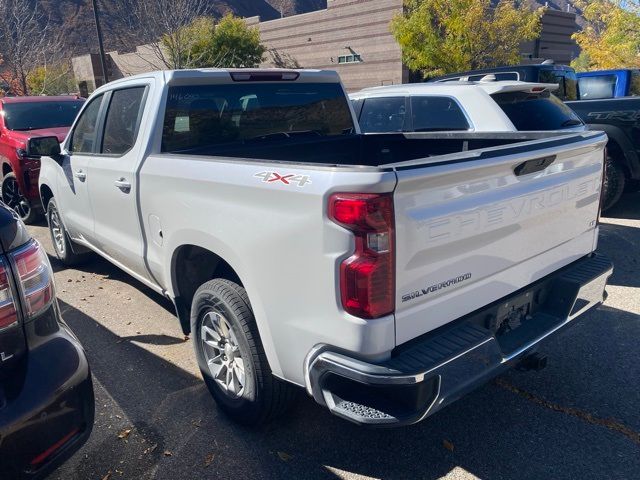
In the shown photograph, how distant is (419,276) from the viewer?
2.28m

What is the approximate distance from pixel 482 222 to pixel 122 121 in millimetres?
2919

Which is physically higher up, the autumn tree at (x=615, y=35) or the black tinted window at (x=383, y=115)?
the autumn tree at (x=615, y=35)

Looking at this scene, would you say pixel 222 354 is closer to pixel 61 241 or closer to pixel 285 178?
pixel 285 178

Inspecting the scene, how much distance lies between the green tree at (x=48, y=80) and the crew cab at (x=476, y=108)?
22276mm

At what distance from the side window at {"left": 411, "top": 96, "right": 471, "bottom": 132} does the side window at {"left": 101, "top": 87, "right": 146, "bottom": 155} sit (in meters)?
3.27

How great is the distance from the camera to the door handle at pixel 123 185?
3725 mm

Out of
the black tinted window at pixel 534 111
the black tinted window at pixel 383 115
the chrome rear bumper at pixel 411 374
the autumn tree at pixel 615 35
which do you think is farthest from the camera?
the autumn tree at pixel 615 35

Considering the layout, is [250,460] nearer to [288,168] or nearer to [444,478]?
[444,478]

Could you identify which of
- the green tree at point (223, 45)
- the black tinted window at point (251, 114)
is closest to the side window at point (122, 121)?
the black tinted window at point (251, 114)

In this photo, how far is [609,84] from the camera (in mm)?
10000

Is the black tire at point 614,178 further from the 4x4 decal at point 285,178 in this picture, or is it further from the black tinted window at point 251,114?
the 4x4 decal at point 285,178

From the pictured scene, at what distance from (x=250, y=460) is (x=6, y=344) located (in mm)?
1418

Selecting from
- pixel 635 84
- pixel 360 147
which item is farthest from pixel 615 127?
pixel 360 147

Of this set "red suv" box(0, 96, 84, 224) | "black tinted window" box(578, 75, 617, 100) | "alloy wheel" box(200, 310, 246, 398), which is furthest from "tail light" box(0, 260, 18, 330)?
"black tinted window" box(578, 75, 617, 100)
